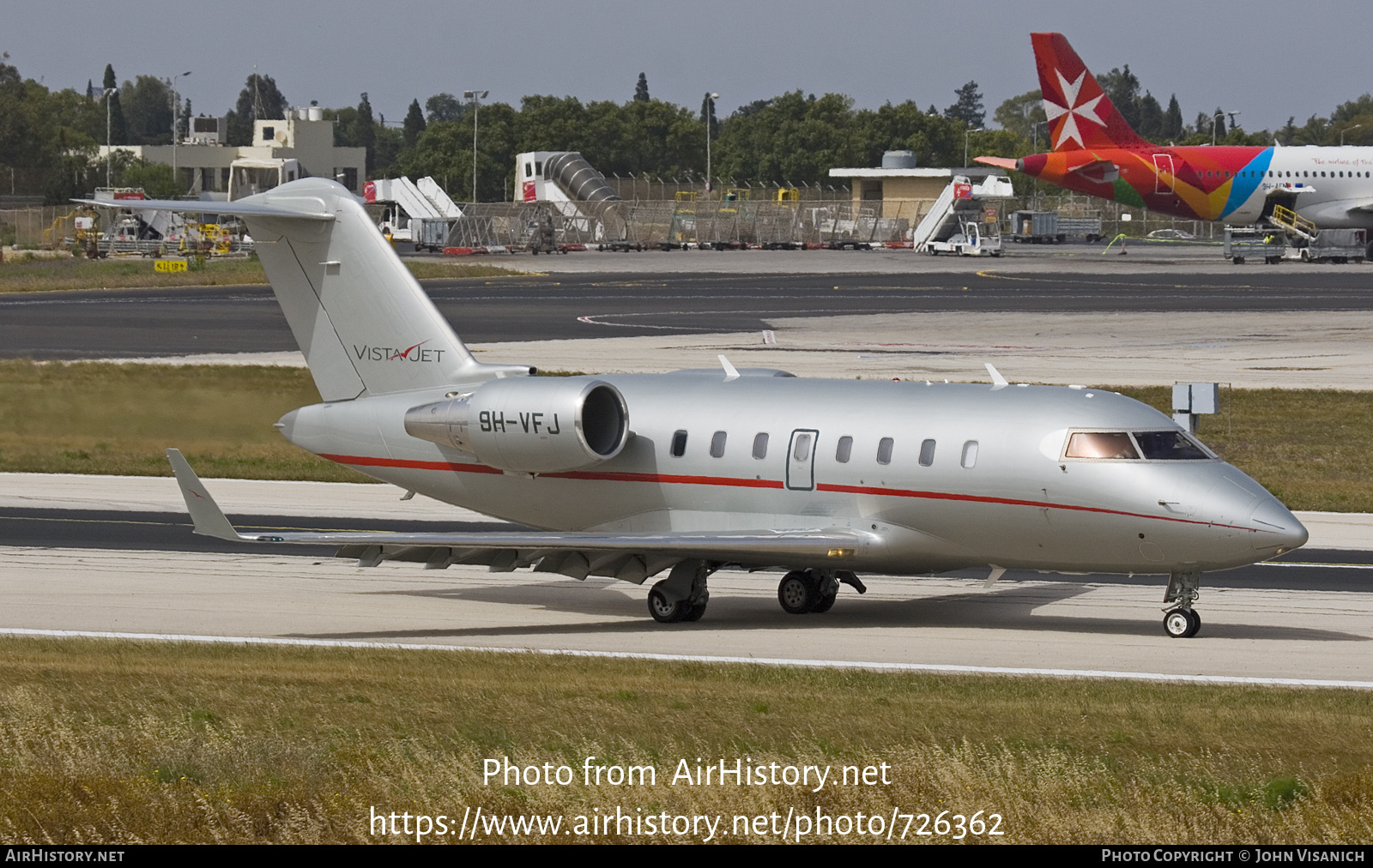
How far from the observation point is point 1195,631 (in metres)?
23.0

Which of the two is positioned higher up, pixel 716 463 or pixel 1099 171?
pixel 1099 171

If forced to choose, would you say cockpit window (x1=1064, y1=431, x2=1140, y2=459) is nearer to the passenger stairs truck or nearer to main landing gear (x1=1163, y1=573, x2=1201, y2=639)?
main landing gear (x1=1163, y1=573, x2=1201, y2=639)

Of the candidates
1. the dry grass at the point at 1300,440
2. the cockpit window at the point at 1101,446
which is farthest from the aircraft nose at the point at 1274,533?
the dry grass at the point at 1300,440

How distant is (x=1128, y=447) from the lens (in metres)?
22.3

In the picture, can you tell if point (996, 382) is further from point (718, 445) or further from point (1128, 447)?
point (718, 445)

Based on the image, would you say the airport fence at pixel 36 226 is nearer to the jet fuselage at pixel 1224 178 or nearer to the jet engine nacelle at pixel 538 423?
the jet fuselage at pixel 1224 178

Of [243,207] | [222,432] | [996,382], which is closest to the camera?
[996,382]

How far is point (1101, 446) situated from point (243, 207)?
1319 centimetres

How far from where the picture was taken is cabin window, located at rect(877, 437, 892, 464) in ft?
76.9

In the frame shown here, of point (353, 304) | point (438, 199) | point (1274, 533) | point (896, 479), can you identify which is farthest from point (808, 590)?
point (438, 199)

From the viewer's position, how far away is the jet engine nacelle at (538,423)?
24547mm

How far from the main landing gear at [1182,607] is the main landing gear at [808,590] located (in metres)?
4.60
